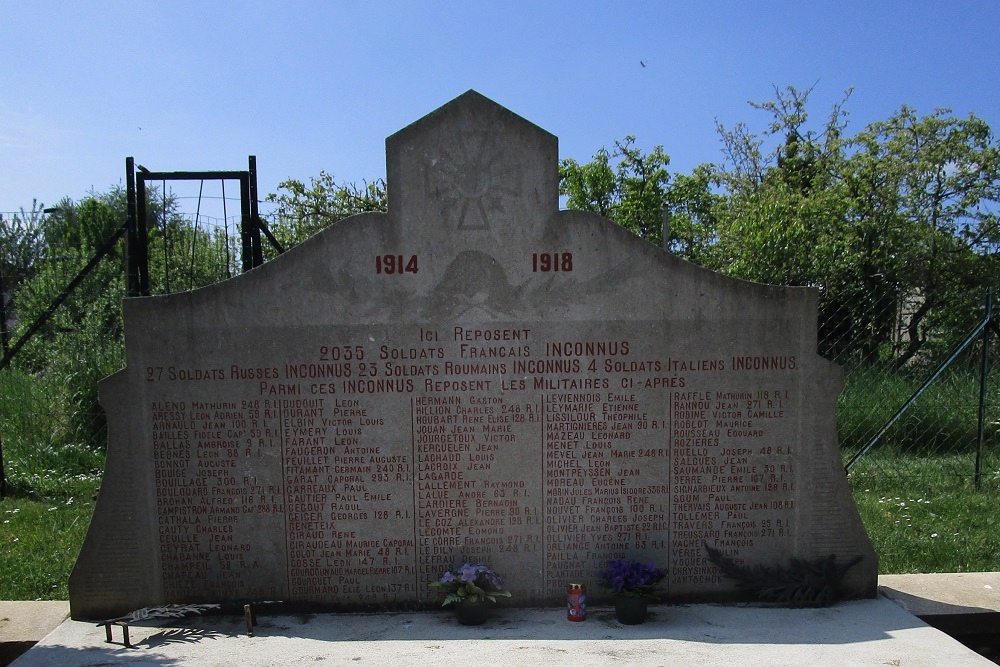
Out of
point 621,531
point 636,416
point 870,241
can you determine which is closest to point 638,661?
point 621,531

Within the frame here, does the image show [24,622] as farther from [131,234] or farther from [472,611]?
[131,234]

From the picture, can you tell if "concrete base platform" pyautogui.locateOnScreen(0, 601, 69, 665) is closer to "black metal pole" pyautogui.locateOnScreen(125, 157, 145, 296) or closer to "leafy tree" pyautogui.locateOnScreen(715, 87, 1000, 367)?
"black metal pole" pyautogui.locateOnScreen(125, 157, 145, 296)

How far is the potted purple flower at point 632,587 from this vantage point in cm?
500

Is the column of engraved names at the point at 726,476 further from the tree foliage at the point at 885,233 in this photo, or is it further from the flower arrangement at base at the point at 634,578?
the tree foliage at the point at 885,233

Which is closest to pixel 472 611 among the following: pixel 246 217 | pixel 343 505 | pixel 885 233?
pixel 343 505

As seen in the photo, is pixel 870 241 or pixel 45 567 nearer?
pixel 45 567

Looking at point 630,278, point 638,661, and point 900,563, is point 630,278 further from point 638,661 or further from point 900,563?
point 900,563

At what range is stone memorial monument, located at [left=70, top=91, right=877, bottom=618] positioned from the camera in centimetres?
523

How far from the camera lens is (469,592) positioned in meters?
5.02

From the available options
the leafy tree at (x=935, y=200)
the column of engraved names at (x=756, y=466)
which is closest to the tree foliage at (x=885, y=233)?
the leafy tree at (x=935, y=200)

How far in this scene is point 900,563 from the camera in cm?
668

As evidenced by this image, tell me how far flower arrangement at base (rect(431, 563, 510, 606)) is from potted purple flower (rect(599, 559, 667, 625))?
2.43 ft

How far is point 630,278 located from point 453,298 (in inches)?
49.7

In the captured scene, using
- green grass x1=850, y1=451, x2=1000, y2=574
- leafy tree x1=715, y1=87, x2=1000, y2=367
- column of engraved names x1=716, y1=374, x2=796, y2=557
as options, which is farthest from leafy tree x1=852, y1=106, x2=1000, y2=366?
column of engraved names x1=716, y1=374, x2=796, y2=557
